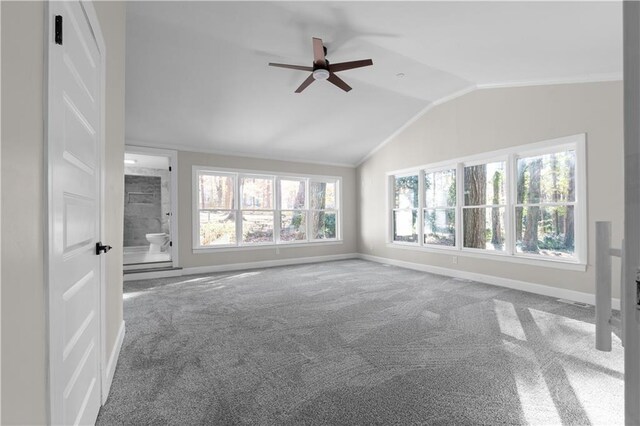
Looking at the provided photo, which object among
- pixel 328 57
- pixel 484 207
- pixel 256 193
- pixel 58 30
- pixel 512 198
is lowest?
pixel 484 207

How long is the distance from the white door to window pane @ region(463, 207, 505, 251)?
494cm

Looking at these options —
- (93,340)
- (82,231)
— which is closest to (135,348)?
(93,340)

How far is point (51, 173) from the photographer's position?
96 cm

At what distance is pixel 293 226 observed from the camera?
22.3 feet

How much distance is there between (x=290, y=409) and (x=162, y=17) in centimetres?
350

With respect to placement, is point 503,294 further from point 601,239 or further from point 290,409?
point 601,239

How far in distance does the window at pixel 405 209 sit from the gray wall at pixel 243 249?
1.29m

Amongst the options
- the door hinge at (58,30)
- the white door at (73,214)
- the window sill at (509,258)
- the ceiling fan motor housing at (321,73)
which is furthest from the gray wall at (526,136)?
the door hinge at (58,30)

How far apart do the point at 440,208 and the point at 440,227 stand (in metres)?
0.35

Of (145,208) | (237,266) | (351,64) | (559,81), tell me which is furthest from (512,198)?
(145,208)

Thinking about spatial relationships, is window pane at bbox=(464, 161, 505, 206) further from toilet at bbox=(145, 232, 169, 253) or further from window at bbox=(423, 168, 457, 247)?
toilet at bbox=(145, 232, 169, 253)

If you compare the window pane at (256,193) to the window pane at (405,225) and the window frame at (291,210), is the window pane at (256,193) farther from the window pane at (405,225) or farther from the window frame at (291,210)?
the window pane at (405,225)

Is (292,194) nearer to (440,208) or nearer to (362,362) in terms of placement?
(440,208)

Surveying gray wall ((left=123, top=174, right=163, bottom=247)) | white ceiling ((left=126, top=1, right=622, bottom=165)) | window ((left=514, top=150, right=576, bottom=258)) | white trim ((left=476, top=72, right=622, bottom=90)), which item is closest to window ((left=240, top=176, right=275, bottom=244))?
white ceiling ((left=126, top=1, right=622, bottom=165))
